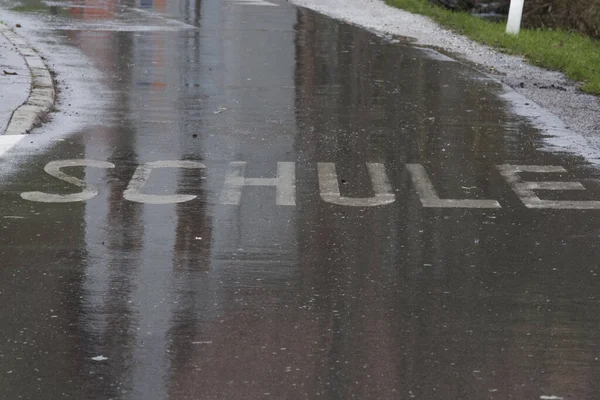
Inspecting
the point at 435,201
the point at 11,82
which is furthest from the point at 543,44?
the point at 435,201

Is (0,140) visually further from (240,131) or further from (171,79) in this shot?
(171,79)

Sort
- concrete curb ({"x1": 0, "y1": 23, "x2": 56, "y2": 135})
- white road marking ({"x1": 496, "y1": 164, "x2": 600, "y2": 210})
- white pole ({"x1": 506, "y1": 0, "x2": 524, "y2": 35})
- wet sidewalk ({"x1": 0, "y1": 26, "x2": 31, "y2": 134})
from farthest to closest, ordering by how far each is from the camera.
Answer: white pole ({"x1": 506, "y1": 0, "x2": 524, "y2": 35}), wet sidewalk ({"x1": 0, "y1": 26, "x2": 31, "y2": 134}), concrete curb ({"x1": 0, "y1": 23, "x2": 56, "y2": 135}), white road marking ({"x1": 496, "y1": 164, "x2": 600, "y2": 210})

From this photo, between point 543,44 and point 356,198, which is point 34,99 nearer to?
point 356,198

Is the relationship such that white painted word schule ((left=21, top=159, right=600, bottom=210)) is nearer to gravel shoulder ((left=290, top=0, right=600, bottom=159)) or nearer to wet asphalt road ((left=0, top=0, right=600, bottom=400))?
wet asphalt road ((left=0, top=0, right=600, bottom=400))

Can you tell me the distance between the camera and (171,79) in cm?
1534

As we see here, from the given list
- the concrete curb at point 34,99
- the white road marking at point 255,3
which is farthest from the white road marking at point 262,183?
the white road marking at point 255,3

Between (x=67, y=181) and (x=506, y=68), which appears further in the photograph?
(x=506, y=68)

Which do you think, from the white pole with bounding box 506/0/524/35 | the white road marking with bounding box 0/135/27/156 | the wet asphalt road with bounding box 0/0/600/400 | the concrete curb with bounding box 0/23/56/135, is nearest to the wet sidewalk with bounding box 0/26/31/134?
the concrete curb with bounding box 0/23/56/135

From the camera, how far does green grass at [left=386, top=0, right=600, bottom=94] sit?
54.2 ft

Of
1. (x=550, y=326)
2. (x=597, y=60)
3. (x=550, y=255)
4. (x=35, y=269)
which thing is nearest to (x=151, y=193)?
(x=35, y=269)

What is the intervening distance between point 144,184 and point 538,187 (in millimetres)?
2873

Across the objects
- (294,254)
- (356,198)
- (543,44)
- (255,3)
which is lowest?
(255,3)

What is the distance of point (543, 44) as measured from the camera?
759 inches

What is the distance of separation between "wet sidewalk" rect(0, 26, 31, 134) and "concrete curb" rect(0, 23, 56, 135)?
0.05 metres
